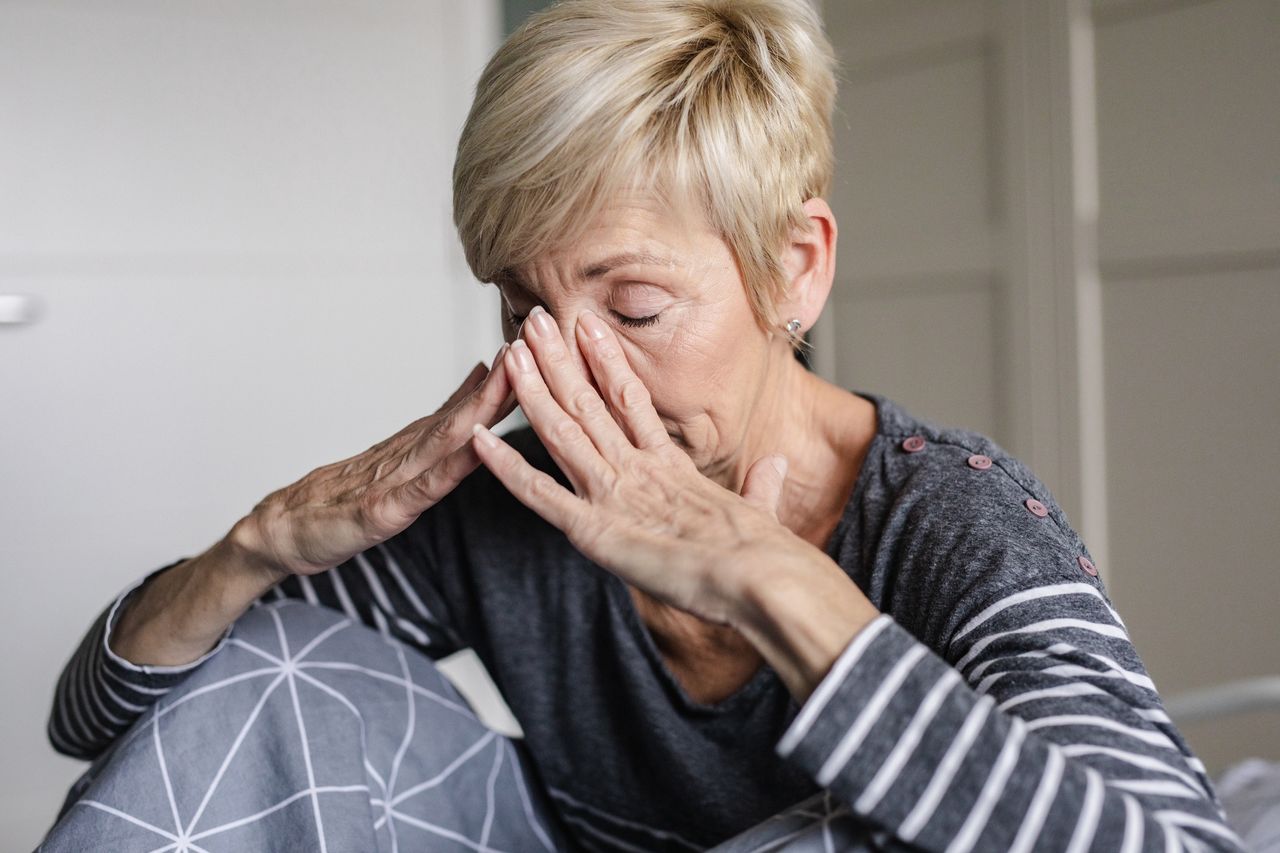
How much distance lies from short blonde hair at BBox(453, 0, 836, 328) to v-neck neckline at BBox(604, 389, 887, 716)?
18 cm

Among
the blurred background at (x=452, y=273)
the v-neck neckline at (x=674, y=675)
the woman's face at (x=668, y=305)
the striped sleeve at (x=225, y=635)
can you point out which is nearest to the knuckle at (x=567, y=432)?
the woman's face at (x=668, y=305)

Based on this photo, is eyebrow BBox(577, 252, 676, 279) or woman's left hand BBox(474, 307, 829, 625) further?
eyebrow BBox(577, 252, 676, 279)

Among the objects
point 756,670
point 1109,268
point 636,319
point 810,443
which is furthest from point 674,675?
point 1109,268

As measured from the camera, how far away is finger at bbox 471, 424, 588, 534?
0.95m

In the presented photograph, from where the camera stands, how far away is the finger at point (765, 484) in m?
1.00

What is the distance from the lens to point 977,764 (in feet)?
2.45

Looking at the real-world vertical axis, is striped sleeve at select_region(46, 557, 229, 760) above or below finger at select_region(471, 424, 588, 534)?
below

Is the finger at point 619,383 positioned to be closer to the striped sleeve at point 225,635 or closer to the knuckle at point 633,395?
the knuckle at point 633,395

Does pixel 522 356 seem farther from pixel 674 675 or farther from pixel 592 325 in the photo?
pixel 674 675

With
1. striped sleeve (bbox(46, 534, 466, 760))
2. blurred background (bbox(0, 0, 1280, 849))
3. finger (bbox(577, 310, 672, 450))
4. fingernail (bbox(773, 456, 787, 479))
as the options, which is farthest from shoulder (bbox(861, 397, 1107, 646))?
blurred background (bbox(0, 0, 1280, 849))

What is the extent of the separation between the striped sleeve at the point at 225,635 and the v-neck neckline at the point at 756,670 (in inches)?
10.7

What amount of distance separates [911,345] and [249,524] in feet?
5.72

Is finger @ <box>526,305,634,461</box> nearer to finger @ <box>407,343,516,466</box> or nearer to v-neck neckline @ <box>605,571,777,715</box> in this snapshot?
finger @ <box>407,343,516,466</box>

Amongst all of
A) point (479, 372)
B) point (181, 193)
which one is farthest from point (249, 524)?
point (181, 193)
